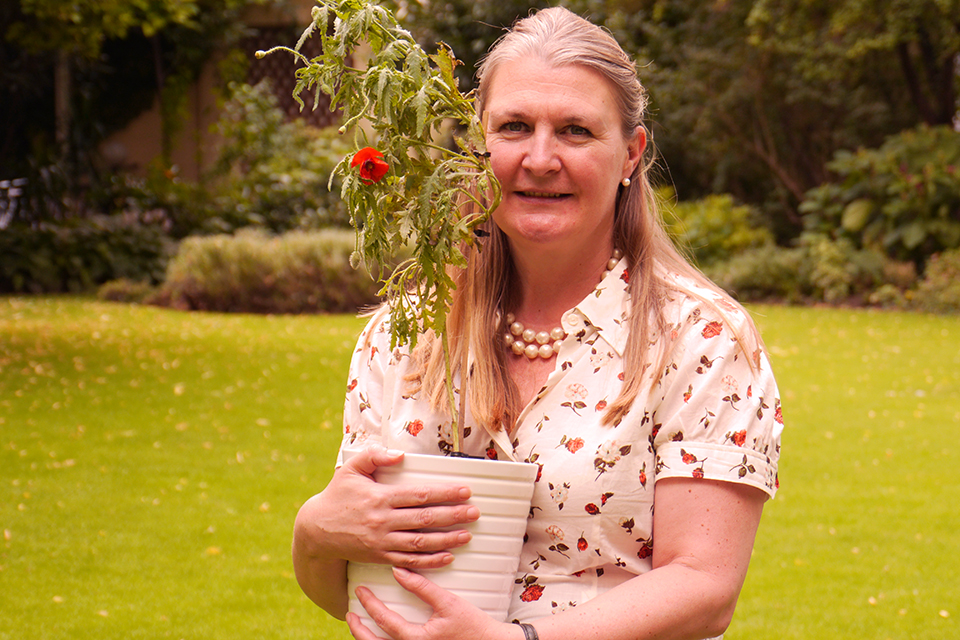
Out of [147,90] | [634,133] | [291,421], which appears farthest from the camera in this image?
[147,90]

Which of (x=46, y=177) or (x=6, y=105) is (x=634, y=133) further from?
(x=6, y=105)

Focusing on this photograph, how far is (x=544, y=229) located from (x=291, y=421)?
194 inches

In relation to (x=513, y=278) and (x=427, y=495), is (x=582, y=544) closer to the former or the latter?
(x=427, y=495)

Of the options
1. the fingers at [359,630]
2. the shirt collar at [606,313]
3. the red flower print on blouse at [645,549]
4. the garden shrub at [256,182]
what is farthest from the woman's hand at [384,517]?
the garden shrub at [256,182]

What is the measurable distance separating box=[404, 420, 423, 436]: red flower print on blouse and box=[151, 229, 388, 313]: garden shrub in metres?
9.96

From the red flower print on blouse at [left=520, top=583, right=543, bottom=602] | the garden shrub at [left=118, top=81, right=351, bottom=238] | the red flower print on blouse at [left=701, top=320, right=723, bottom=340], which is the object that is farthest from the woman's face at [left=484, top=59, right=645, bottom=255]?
the garden shrub at [left=118, top=81, right=351, bottom=238]

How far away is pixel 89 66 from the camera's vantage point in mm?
15602

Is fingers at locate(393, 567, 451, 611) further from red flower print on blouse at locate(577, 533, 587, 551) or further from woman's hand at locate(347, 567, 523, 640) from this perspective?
red flower print on blouse at locate(577, 533, 587, 551)

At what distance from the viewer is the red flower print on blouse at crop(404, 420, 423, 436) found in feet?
5.89

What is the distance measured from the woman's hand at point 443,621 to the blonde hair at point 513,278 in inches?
13.1

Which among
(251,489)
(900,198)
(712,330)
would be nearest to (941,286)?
(900,198)

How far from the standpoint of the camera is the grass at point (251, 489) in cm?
376

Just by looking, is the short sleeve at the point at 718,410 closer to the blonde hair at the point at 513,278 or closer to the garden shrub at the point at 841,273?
the blonde hair at the point at 513,278

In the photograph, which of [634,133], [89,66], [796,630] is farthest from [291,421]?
[89,66]
